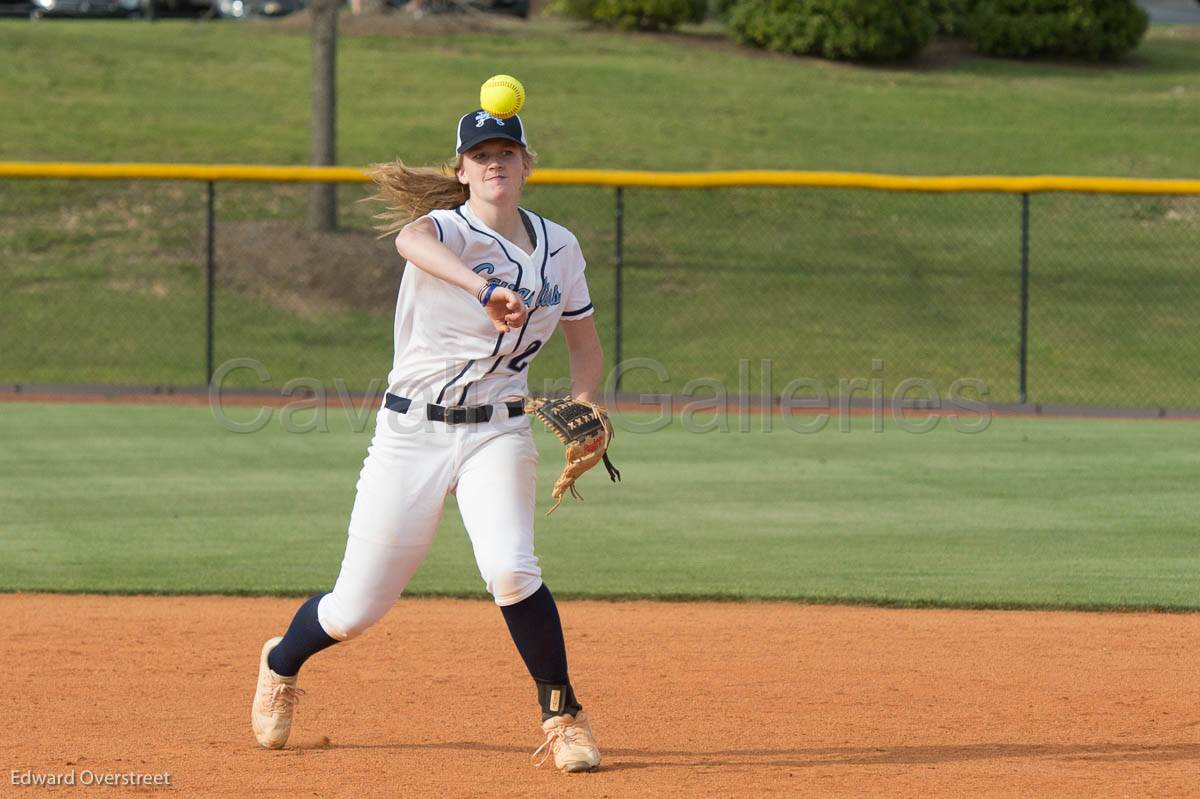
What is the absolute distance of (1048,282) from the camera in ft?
63.7

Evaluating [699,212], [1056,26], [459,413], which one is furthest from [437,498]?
[1056,26]

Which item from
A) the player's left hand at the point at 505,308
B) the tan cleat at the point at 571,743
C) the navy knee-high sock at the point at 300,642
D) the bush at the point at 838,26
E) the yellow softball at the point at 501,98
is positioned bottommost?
the tan cleat at the point at 571,743

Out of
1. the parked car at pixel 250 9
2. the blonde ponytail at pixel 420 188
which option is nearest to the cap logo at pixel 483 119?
the blonde ponytail at pixel 420 188

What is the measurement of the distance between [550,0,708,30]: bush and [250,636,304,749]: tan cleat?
1117 inches

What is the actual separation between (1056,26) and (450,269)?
29.8 metres

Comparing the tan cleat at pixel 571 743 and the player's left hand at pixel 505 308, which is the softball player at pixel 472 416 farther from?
the player's left hand at pixel 505 308

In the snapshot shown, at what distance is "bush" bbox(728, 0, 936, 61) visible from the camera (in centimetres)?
2992

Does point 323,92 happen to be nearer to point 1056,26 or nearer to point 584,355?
point 584,355

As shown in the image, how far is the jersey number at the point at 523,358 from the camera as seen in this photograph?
15.5ft

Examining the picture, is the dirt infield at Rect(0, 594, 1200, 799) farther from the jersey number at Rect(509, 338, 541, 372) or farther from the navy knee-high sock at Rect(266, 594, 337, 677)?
the jersey number at Rect(509, 338, 541, 372)

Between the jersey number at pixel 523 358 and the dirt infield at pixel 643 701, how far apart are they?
1258mm

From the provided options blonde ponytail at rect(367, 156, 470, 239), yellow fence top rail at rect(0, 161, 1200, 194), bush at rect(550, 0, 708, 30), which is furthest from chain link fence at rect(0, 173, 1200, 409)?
blonde ponytail at rect(367, 156, 470, 239)

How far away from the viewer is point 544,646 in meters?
4.71

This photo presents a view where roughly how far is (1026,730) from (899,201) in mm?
17725
